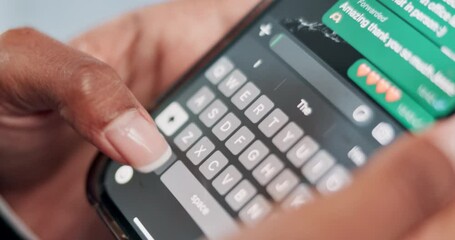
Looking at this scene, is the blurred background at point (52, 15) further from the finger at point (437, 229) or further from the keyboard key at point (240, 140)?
the finger at point (437, 229)

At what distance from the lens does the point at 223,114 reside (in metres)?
0.43

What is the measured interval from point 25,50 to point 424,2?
26cm

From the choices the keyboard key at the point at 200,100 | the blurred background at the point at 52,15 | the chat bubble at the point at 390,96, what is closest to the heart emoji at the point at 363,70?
the chat bubble at the point at 390,96

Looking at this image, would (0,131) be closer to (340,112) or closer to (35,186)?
(35,186)

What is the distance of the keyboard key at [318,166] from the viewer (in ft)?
1.25

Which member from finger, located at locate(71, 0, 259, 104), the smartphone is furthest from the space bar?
finger, located at locate(71, 0, 259, 104)

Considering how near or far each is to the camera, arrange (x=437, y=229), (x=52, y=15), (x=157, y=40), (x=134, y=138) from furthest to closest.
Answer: (x=52, y=15)
(x=157, y=40)
(x=134, y=138)
(x=437, y=229)

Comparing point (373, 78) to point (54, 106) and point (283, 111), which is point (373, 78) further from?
point (54, 106)

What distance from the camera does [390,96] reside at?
1.25 ft

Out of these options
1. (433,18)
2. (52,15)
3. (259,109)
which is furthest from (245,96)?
(52,15)

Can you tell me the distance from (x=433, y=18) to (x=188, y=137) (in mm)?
171

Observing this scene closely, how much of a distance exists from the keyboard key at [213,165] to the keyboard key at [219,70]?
0.18 ft

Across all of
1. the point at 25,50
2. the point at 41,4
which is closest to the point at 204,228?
the point at 25,50

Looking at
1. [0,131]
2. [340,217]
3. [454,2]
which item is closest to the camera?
[340,217]
